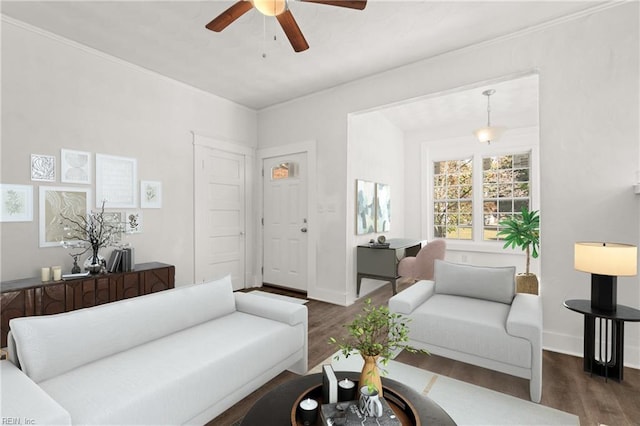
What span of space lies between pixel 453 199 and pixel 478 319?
14.2 feet

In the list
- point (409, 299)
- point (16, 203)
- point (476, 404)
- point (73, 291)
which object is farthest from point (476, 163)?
point (16, 203)

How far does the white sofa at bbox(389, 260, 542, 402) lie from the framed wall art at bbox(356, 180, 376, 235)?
1.60 m

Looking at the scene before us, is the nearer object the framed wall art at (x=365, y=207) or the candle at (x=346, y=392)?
the candle at (x=346, y=392)

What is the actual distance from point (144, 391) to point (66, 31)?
3416 mm

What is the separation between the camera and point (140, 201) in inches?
149

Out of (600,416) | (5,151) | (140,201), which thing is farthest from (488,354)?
(5,151)

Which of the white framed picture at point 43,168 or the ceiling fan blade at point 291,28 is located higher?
the ceiling fan blade at point 291,28

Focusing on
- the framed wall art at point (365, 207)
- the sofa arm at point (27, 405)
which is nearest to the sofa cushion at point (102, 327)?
the sofa arm at point (27, 405)

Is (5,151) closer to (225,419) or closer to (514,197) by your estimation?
(225,419)

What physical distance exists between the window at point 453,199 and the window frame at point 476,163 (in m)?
0.08

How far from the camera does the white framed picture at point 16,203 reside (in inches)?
110

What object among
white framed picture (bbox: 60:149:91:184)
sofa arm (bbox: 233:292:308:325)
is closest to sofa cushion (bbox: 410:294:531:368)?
sofa arm (bbox: 233:292:308:325)

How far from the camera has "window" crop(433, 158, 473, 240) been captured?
20.3 ft

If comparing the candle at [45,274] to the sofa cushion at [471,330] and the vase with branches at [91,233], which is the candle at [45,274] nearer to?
the vase with branches at [91,233]
